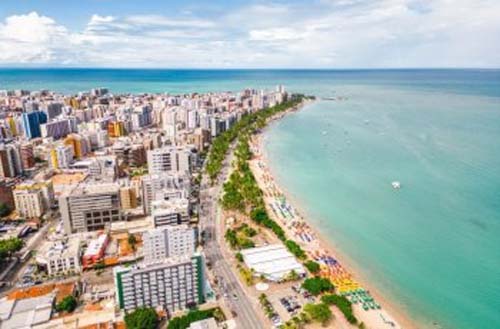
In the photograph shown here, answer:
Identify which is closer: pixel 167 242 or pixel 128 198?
pixel 167 242

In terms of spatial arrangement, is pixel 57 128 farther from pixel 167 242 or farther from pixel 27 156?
pixel 167 242

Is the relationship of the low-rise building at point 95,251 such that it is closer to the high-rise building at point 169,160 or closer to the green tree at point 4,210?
the green tree at point 4,210

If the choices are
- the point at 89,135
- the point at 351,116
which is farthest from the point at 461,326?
the point at 351,116

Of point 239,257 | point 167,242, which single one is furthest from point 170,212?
point 239,257

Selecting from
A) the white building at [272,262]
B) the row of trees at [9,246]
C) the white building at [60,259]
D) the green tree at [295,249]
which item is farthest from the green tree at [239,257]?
the row of trees at [9,246]

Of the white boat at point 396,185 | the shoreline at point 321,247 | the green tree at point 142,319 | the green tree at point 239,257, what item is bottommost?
the shoreline at point 321,247

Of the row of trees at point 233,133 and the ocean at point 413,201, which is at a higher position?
the row of trees at point 233,133

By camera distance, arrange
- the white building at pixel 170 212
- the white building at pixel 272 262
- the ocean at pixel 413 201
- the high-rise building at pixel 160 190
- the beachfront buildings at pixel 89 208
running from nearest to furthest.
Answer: the white building at pixel 272 262 < the ocean at pixel 413 201 < the white building at pixel 170 212 < the beachfront buildings at pixel 89 208 < the high-rise building at pixel 160 190
